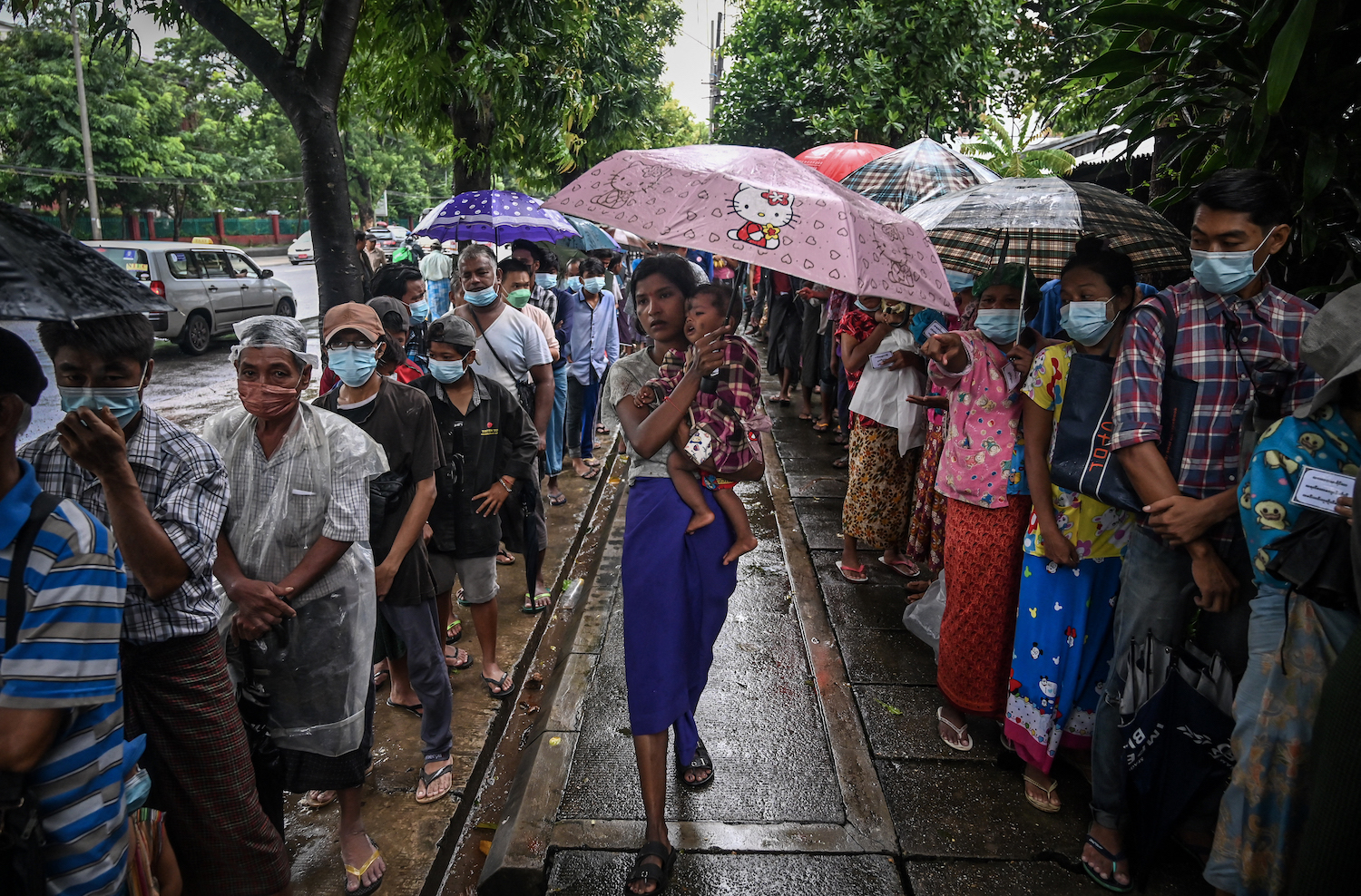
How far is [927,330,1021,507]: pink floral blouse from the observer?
320 centimetres

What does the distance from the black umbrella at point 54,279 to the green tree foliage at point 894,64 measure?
912 centimetres

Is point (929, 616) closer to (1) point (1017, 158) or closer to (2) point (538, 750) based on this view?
(2) point (538, 750)

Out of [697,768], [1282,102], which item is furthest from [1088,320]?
[697,768]

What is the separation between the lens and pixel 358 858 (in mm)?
2715

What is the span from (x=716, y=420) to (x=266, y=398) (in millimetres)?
1386

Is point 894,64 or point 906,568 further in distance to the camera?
point 894,64

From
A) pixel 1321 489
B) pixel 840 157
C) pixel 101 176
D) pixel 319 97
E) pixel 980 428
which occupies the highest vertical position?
pixel 101 176

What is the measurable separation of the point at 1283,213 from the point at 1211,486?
31.7 inches

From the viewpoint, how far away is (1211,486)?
2.43m

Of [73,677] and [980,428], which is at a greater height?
[980,428]

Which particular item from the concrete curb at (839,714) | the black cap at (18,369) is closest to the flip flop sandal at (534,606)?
the concrete curb at (839,714)

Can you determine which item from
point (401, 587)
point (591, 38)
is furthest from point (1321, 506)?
point (591, 38)

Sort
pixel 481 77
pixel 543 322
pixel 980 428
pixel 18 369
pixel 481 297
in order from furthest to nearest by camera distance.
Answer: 1. pixel 481 77
2. pixel 543 322
3. pixel 481 297
4. pixel 980 428
5. pixel 18 369

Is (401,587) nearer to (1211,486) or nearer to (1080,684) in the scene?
(1080,684)
